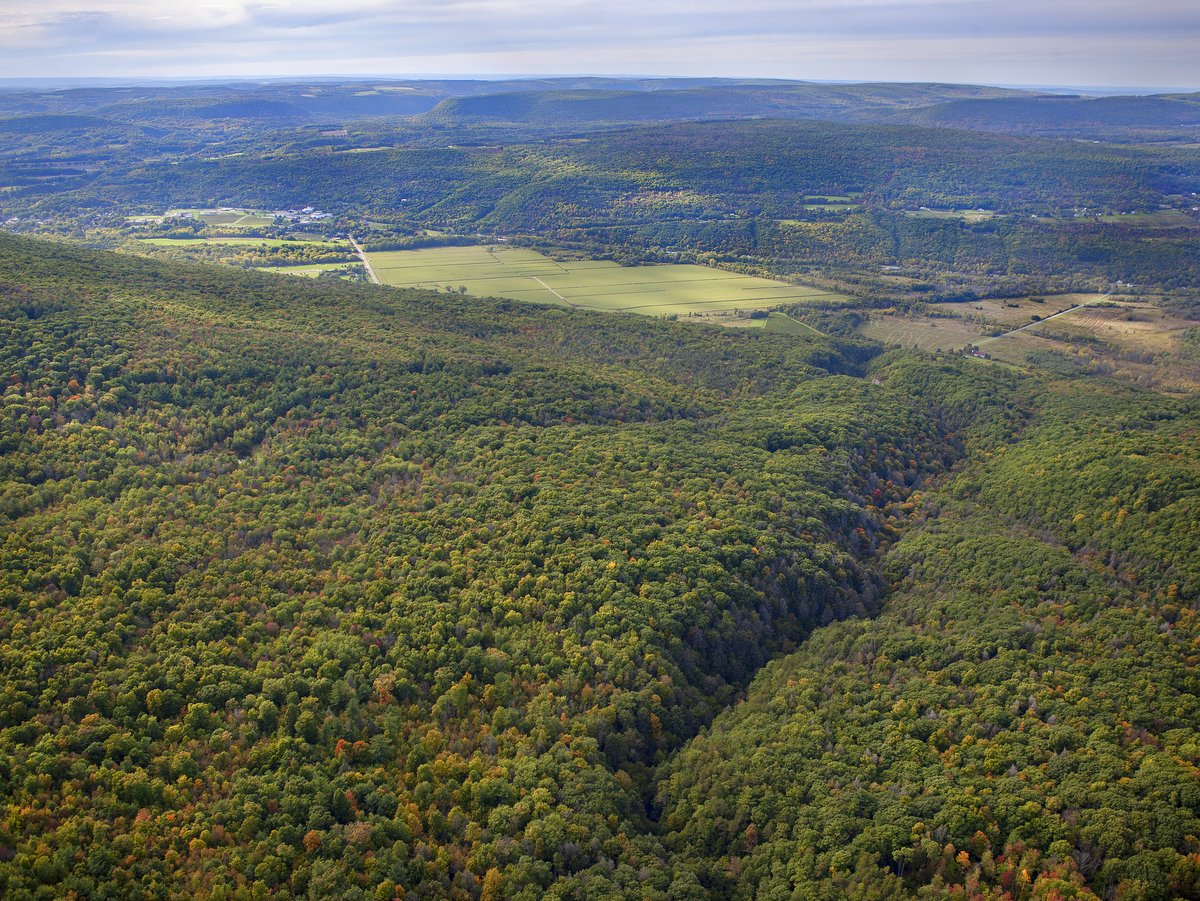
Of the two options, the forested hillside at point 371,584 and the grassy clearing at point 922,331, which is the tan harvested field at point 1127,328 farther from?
the forested hillside at point 371,584

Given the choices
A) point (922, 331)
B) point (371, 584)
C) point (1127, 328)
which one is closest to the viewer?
point (371, 584)

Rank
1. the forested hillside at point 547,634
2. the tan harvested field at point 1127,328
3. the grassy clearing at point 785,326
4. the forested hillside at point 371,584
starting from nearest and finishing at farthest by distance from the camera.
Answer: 1. the forested hillside at point 547,634
2. the forested hillside at point 371,584
3. the grassy clearing at point 785,326
4. the tan harvested field at point 1127,328

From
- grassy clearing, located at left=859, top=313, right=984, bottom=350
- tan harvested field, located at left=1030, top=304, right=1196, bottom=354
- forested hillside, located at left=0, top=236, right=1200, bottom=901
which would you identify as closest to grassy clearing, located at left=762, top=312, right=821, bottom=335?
grassy clearing, located at left=859, top=313, right=984, bottom=350

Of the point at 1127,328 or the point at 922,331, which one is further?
the point at 1127,328

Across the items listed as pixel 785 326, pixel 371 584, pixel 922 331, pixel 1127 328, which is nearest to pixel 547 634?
pixel 371 584

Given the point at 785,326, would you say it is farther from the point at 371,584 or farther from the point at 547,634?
the point at 371,584

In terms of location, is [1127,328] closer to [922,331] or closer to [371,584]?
[922,331]

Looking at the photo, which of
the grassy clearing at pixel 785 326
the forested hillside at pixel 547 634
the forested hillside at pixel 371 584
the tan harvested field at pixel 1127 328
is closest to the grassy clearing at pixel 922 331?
the grassy clearing at pixel 785 326

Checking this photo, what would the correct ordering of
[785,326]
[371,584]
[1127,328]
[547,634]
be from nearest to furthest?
[547,634]
[371,584]
[785,326]
[1127,328]

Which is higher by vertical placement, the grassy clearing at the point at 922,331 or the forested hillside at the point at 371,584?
the grassy clearing at the point at 922,331

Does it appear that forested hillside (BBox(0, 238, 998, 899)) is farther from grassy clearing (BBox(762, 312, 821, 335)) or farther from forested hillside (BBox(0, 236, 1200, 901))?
grassy clearing (BBox(762, 312, 821, 335))

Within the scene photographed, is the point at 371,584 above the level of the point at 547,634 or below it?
above

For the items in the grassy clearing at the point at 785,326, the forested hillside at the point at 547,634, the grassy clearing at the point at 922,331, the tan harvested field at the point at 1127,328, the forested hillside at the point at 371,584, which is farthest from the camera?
the tan harvested field at the point at 1127,328

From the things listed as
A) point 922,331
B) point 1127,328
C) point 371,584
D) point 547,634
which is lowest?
point 547,634
